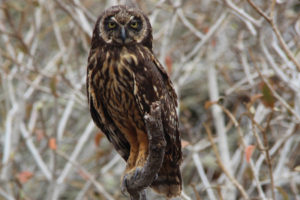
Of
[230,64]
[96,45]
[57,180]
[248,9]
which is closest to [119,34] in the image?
[96,45]

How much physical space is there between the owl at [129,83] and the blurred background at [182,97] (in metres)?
0.37

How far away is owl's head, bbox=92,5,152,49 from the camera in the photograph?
134 inches

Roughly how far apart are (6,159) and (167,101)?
245cm

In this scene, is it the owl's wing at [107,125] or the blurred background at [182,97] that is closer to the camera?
the owl's wing at [107,125]

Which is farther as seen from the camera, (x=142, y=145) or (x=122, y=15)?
(x=142, y=145)

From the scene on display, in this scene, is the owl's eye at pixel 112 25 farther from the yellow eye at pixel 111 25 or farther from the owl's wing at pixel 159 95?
the owl's wing at pixel 159 95

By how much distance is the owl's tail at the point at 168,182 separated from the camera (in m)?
3.67

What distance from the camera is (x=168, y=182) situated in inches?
147

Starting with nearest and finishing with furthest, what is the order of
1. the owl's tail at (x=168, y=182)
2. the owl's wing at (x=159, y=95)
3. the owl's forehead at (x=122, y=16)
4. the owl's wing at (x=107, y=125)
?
the owl's wing at (x=159, y=95) → the owl's forehead at (x=122, y=16) → the owl's wing at (x=107, y=125) → the owl's tail at (x=168, y=182)

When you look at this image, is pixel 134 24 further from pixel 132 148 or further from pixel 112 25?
pixel 132 148

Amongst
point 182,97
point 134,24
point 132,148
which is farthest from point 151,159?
point 182,97

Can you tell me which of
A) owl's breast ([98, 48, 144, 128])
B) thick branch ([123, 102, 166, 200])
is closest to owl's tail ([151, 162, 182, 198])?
owl's breast ([98, 48, 144, 128])

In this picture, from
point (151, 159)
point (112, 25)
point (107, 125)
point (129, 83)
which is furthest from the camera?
point (107, 125)

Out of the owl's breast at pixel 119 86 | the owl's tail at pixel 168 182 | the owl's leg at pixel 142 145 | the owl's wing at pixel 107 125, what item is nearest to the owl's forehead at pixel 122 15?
the owl's breast at pixel 119 86
